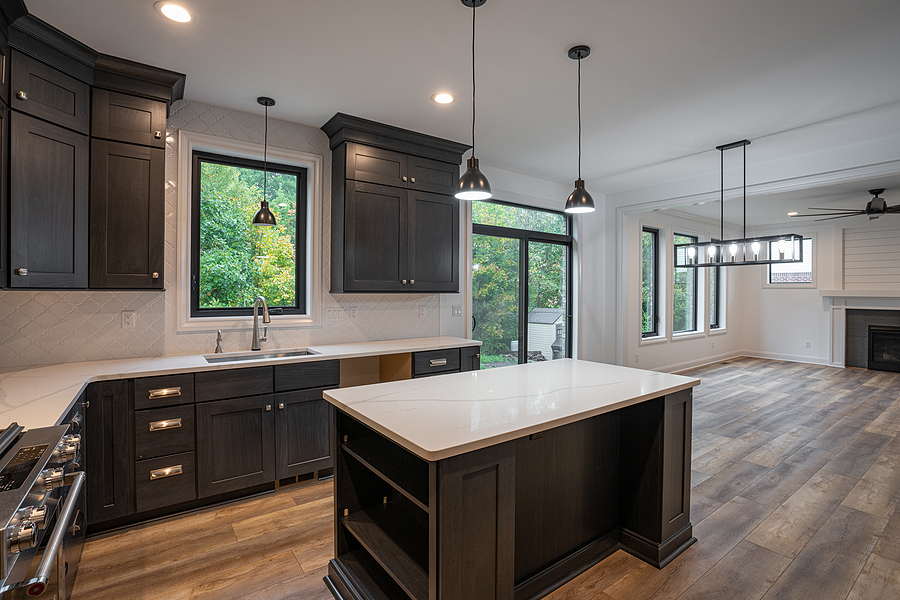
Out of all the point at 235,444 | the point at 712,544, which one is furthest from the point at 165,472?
the point at 712,544

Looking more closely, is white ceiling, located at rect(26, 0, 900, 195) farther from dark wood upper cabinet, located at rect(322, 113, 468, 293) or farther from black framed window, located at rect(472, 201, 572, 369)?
black framed window, located at rect(472, 201, 572, 369)

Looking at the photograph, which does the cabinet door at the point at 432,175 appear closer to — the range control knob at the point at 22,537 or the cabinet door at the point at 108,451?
the cabinet door at the point at 108,451

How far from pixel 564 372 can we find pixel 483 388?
65cm

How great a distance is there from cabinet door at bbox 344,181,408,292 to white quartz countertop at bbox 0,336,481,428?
0.53 metres

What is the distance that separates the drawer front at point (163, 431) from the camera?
8.19 ft

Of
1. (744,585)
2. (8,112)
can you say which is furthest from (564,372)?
(8,112)

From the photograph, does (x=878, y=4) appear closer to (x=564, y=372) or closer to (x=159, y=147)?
(x=564, y=372)

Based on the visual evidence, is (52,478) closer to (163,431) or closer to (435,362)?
(163,431)

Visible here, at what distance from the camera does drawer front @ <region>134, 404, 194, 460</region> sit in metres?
2.50

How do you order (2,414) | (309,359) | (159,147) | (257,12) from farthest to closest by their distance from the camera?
(309,359), (159,147), (257,12), (2,414)

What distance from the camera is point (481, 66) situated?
272 centimetres

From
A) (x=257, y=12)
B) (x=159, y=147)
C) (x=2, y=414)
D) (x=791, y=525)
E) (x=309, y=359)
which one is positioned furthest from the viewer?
(x=309, y=359)

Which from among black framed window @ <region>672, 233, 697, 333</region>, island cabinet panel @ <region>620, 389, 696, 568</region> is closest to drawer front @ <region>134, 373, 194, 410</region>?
island cabinet panel @ <region>620, 389, 696, 568</region>

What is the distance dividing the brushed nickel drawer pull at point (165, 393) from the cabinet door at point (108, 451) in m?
0.12
